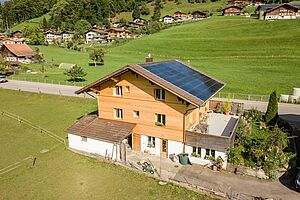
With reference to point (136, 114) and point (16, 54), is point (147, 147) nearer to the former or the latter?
point (136, 114)

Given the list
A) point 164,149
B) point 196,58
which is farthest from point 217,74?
point 164,149

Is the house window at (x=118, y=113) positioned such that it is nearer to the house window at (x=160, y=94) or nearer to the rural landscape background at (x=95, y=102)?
the house window at (x=160, y=94)

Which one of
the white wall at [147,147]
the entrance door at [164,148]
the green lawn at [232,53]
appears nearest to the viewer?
the entrance door at [164,148]

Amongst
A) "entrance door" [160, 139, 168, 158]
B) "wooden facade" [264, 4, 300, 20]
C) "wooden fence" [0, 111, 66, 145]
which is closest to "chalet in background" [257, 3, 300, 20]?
"wooden facade" [264, 4, 300, 20]

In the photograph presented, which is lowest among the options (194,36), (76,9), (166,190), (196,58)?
(166,190)

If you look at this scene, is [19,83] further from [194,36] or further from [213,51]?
[194,36]

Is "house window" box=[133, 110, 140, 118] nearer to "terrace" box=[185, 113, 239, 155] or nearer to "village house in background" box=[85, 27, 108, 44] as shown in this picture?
"terrace" box=[185, 113, 239, 155]

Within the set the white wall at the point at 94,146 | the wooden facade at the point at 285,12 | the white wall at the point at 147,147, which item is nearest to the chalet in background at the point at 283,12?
the wooden facade at the point at 285,12
